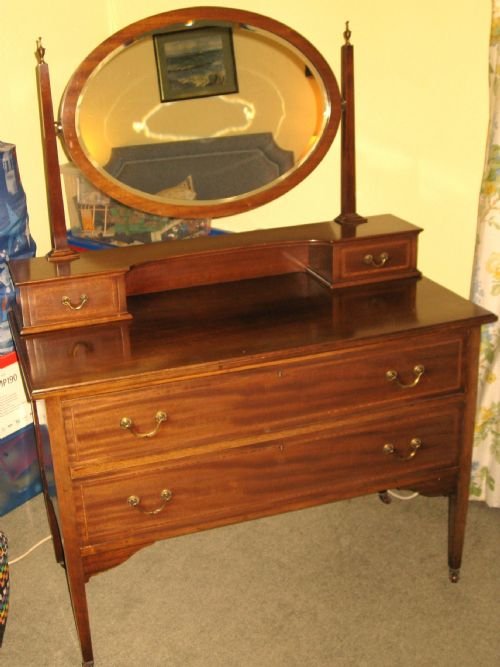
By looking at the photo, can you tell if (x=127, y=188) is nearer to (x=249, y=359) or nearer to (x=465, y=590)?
(x=249, y=359)

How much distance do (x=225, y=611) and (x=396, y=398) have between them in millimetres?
760

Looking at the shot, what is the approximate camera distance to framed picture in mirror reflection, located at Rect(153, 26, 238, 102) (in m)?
1.97

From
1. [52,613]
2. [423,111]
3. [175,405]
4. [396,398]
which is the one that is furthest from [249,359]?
[423,111]

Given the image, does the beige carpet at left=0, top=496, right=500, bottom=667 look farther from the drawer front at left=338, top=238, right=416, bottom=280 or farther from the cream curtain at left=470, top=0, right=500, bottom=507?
the drawer front at left=338, top=238, right=416, bottom=280

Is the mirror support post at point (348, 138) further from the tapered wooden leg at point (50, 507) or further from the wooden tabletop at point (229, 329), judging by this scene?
the tapered wooden leg at point (50, 507)

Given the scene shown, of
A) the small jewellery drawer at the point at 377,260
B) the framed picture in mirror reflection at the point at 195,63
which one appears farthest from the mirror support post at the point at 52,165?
the small jewellery drawer at the point at 377,260

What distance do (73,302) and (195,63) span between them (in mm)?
675

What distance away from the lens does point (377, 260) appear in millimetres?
2184

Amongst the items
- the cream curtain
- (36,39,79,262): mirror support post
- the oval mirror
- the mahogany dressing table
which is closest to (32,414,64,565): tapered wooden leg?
the mahogany dressing table

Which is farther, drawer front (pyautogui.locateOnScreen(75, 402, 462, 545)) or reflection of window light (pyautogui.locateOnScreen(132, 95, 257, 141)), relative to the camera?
reflection of window light (pyautogui.locateOnScreen(132, 95, 257, 141))

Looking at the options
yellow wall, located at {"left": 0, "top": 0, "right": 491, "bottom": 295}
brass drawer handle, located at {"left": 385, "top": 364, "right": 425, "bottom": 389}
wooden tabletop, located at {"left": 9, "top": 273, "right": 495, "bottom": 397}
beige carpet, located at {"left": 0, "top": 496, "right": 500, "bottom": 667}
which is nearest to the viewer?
wooden tabletop, located at {"left": 9, "top": 273, "right": 495, "bottom": 397}

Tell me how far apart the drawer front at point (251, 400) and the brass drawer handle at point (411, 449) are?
0.13 metres

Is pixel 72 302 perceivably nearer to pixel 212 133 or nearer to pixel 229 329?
pixel 229 329

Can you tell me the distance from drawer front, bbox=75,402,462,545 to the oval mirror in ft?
2.21
